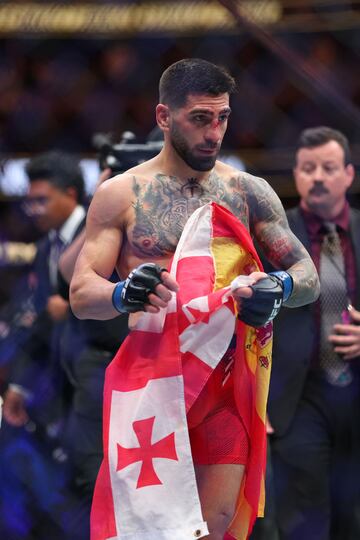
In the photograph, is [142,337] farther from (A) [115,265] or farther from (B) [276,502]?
(B) [276,502]

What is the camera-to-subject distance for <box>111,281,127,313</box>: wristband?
83.2 inches

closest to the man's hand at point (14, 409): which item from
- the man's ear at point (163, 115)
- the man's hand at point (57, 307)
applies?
the man's hand at point (57, 307)

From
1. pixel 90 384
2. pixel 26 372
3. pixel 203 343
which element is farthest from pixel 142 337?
pixel 26 372

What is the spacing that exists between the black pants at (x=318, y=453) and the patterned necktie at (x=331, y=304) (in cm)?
3

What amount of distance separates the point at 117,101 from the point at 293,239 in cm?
143

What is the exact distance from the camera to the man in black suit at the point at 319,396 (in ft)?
9.93

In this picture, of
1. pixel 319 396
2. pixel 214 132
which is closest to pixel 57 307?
pixel 319 396

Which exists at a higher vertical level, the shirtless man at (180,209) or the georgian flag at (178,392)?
the shirtless man at (180,209)

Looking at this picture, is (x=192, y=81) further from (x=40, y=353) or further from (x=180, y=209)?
(x=40, y=353)

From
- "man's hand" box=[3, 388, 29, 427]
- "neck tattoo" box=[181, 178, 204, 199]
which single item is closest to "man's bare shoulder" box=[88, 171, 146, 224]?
"neck tattoo" box=[181, 178, 204, 199]

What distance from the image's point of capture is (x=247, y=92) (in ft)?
11.7

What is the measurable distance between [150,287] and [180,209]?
0.29 meters

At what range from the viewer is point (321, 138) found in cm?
325

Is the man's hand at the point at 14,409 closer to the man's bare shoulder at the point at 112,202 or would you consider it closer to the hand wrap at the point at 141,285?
the man's bare shoulder at the point at 112,202
